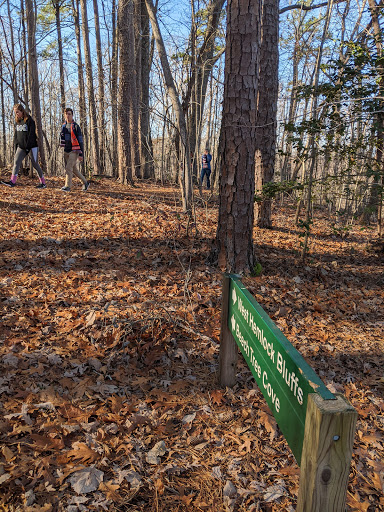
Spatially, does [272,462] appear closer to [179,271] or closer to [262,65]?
[179,271]

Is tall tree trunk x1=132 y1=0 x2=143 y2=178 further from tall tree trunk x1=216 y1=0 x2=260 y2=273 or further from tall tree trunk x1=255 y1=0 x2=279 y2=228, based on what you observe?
tall tree trunk x1=216 y1=0 x2=260 y2=273

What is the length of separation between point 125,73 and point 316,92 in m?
7.61

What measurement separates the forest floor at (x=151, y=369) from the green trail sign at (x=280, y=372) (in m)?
0.97

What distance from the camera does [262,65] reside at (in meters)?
7.49

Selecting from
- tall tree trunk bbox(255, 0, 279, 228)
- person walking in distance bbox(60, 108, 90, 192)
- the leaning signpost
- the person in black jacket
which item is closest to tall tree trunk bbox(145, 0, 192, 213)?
tall tree trunk bbox(255, 0, 279, 228)

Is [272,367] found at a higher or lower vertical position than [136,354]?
higher

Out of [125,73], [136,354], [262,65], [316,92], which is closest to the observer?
[136,354]

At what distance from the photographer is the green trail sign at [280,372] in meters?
1.48

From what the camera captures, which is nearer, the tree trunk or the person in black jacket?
the tree trunk

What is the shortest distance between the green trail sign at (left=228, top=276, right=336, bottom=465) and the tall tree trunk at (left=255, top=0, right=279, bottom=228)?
17.6 ft

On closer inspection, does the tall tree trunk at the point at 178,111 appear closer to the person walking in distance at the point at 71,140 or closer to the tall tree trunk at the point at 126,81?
the person walking in distance at the point at 71,140

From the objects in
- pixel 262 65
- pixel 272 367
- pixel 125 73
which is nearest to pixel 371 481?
pixel 272 367

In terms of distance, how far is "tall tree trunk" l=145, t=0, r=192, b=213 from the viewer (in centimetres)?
682

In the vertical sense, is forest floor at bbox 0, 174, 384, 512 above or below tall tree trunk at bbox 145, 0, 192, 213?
below
